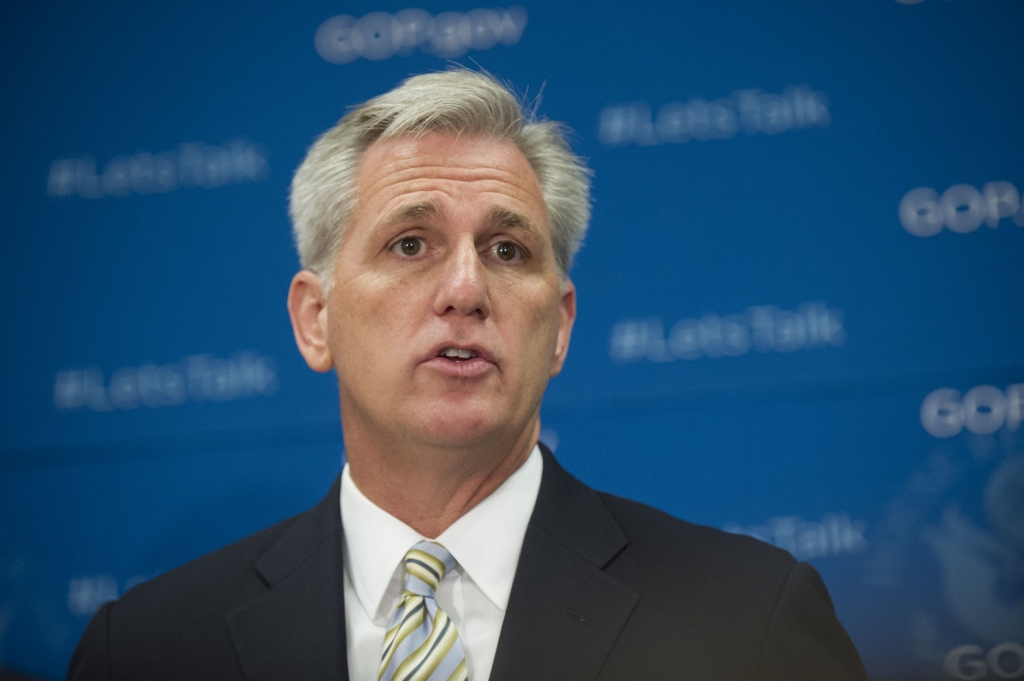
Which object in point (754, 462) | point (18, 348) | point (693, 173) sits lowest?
point (754, 462)

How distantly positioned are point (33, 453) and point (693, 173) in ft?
6.35

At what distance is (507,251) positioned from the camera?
1911 mm

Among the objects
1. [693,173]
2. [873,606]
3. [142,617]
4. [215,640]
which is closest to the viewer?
[215,640]

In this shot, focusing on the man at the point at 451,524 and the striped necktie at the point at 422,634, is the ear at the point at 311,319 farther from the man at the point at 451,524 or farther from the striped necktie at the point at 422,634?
the striped necktie at the point at 422,634

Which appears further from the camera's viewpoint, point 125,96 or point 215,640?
point 125,96

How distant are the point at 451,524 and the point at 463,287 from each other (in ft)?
1.66

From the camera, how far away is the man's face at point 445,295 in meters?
1.76

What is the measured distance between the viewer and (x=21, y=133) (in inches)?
99.1

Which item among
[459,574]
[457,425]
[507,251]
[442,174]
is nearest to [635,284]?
[507,251]

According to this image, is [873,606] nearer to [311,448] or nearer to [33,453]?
[311,448]

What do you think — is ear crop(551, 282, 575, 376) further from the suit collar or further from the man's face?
the suit collar

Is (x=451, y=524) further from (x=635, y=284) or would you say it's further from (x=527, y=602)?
(x=635, y=284)

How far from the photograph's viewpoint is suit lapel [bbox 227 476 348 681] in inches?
68.8

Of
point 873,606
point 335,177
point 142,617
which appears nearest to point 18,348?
point 142,617
